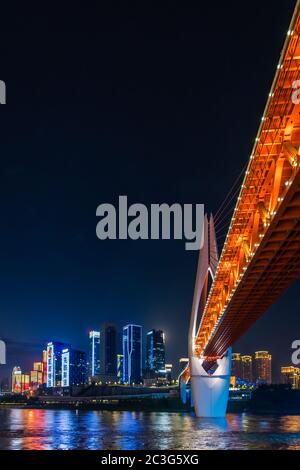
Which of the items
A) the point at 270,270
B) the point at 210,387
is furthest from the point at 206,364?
the point at 270,270

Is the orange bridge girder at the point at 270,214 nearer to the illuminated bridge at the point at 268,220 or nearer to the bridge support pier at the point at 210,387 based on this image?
the illuminated bridge at the point at 268,220

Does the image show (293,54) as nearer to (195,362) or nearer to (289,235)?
(289,235)

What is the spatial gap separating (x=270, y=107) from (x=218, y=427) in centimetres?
4128

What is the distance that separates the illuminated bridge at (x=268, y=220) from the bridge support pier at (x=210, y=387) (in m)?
20.8

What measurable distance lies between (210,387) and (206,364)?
3213mm

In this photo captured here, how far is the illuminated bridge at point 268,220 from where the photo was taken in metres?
16.5

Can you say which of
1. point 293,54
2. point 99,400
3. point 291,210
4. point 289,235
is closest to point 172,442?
point 289,235

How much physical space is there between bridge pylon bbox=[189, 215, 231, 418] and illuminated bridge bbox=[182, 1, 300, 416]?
1716 centimetres

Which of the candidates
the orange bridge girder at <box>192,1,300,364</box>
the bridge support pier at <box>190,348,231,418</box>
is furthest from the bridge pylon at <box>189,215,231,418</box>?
the orange bridge girder at <box>192,1,300,364</box>

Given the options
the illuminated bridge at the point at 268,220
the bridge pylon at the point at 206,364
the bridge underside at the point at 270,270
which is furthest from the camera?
the bridge pylon at the point at 206,364

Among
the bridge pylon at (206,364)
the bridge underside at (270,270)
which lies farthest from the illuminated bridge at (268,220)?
the bridge pylon at (206,364)

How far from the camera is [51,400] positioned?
183 m

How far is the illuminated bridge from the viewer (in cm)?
1650

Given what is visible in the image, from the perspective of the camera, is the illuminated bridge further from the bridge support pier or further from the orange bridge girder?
the bridge support pier
